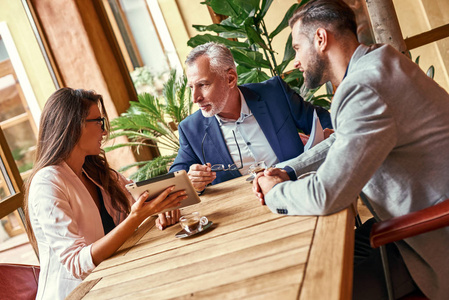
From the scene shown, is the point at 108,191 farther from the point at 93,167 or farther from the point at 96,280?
the point at 96,280

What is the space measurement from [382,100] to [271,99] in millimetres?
1456

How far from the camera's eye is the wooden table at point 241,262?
1.09m

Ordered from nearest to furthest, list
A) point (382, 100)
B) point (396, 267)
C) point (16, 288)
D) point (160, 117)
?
point (382, 100) → point (396, 267) → point (16, 288) → point (160, 117)

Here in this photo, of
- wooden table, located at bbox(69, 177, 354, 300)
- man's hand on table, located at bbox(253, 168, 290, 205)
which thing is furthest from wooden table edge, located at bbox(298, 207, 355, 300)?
man's hand on table, located at bbox(253, 168, 290, 205)

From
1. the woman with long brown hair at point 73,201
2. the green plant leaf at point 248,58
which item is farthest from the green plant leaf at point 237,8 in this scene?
the woman with long brown hair at point 73,201

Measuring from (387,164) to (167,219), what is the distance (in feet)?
3.37

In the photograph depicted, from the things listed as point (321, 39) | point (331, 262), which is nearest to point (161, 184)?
point (321, 39)

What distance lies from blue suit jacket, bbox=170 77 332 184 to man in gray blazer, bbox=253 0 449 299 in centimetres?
113

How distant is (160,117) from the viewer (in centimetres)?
471

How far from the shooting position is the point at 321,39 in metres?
1.76

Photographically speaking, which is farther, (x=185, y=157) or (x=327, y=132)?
(x=185, y=157)

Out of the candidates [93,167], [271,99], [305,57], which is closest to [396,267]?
[305,57]

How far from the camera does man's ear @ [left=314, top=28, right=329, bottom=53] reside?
1.76 meters

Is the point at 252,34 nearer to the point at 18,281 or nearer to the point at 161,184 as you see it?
the point at 161,184
